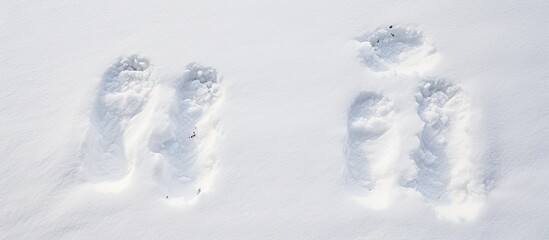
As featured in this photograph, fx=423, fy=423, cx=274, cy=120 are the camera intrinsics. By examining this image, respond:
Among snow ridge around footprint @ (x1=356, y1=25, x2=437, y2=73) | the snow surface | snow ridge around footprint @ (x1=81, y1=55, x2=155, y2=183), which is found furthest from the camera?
snow ridge around footprint @ (x1=356, y1=25, x2=437, y2=73)

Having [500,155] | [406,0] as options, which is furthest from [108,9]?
[500,155]

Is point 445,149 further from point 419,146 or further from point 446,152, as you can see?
point 419,146

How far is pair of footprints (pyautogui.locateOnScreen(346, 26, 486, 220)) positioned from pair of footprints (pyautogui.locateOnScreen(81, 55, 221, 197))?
2.21 ft

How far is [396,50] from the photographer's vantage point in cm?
207

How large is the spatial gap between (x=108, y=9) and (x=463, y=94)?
179cm

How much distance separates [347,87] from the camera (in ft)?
6.51

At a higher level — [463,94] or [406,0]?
[406,0]

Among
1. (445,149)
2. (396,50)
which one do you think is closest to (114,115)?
(396,50)

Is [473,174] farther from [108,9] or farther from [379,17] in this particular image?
[108,9]

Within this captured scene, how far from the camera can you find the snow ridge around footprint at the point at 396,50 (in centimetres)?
203

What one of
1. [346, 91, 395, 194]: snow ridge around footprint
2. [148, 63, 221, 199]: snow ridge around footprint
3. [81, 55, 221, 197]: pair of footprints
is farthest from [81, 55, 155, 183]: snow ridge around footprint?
[346, 91, 395, 194]: snow ridge around footprint

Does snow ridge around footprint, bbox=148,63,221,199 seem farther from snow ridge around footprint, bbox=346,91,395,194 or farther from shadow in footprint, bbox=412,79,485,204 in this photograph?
shadow in footprint, bbox=412,79,485,204

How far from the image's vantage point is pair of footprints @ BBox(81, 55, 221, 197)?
6.08 ft

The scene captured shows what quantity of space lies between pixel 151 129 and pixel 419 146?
3.91ft
